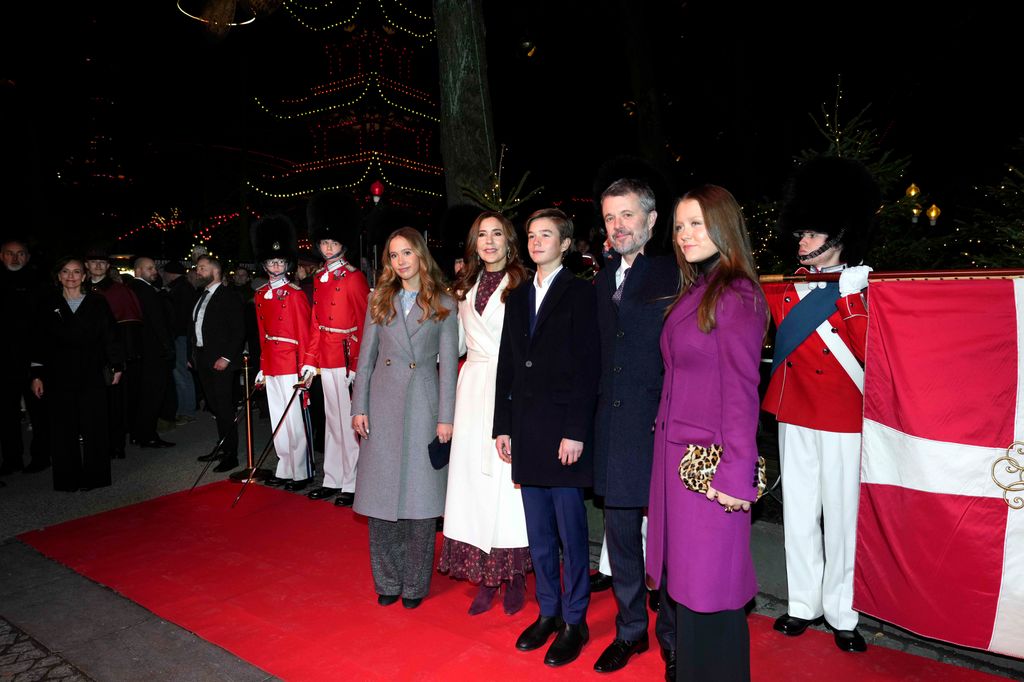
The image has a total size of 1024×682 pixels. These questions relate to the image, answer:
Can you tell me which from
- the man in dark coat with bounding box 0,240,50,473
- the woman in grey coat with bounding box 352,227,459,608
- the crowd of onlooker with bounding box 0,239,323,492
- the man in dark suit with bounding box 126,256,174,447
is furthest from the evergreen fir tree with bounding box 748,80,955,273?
the man in dark coat with bounding box 0,240,50,473

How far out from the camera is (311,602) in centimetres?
417

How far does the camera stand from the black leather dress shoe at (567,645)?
3410 mm

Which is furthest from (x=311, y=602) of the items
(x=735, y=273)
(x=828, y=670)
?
(x=735, y=273)

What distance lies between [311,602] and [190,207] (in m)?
31.8

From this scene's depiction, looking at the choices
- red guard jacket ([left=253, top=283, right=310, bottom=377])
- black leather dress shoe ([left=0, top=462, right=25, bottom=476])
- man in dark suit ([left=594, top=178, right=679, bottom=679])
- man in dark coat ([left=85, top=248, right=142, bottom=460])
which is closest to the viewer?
man in dark suit ([left=594, top=178, right=679, bottom=679])

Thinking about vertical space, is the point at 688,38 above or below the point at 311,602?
above

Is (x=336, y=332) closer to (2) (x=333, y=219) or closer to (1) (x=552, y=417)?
(2) (x=333, y=219)

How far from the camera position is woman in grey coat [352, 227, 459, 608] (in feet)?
13.4

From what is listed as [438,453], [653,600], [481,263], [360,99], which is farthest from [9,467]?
[360,99]

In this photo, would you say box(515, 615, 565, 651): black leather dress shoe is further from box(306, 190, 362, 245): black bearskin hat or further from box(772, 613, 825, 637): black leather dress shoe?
box(306, 190, 362, 245): black bearskin hat

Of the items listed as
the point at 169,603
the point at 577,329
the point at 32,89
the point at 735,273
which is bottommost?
the point at 169,603

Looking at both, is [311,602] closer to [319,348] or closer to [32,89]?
[319,348]

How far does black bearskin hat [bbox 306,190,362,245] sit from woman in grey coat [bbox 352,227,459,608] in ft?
6.86

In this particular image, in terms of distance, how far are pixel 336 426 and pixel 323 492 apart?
23.1 inches
